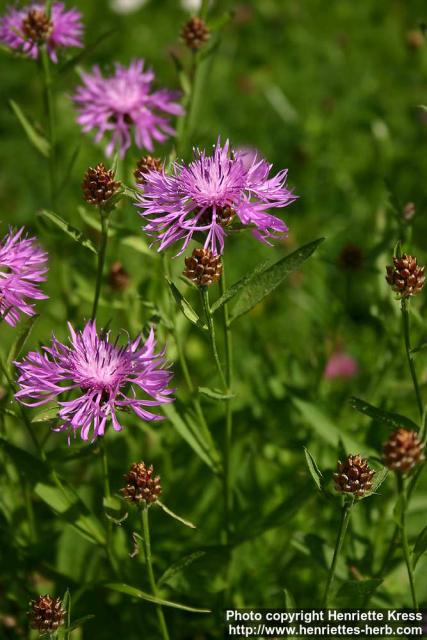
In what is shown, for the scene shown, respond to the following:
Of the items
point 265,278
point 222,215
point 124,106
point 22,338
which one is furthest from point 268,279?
point 124,106

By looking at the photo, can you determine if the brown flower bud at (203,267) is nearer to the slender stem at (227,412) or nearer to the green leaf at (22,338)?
the slender stem at (227,412)

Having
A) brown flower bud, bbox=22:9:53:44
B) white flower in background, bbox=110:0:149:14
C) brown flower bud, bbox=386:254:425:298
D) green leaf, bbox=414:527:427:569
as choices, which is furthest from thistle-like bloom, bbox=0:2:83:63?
white flower in background, bbox=110:0:149:14

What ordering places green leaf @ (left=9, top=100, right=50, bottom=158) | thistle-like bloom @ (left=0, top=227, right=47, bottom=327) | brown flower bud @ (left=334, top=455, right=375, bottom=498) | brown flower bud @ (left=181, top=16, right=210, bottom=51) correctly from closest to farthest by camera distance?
brown flower bud @ (left=334, top=455, right=375, bottom=498) → thistle-like bloom @ (left=0, top=227, right=47, bottom=327) → green leaf @ (left=9, top=100, right=50, bottom=158) → brown flower bud @ (left=181, top=16, right=210, bottom=51)

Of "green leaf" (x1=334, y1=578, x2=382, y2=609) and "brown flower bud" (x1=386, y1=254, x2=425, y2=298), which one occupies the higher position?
"brown flower bud" (x1=386, y1=254, x2=425, y2=298)

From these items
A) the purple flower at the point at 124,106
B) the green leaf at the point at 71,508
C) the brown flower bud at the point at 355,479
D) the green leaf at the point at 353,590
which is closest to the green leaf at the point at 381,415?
the brown flower bud at the point at 355,479

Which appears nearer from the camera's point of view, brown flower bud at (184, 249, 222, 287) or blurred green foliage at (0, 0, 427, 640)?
brown flower bud at (184, 249, 222, 287)

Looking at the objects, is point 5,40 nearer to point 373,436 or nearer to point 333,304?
point 333,304

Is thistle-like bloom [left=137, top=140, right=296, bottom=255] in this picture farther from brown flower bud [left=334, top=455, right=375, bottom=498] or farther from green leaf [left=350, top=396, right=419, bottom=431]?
brown flower bud [left=334, top=455, right=375, bottom=498]
